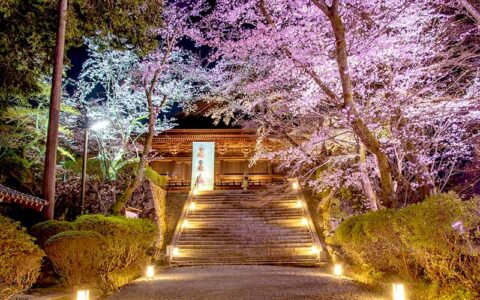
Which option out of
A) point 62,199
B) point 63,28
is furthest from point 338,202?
point 63,28

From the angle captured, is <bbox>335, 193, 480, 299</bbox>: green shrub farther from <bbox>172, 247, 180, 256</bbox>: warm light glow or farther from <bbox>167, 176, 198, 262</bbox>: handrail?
<bbox>172, 247, 180, 256</bbox>: warm light glow

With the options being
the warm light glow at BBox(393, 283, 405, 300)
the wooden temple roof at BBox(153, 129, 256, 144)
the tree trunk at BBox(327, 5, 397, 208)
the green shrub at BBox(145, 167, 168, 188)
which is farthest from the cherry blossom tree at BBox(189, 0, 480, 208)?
the wooden temple roof at BBox(153, 129, 256, 144)

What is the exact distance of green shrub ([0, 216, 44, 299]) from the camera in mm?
6598

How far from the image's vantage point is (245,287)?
10281 mm

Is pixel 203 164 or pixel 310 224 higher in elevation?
pixel 203 164

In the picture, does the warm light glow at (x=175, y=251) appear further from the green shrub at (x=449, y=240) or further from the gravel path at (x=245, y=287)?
the green shrub at (x=449, y=240)

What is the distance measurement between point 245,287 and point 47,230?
520 centimetres

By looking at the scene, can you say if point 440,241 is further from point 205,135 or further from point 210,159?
point 205,135

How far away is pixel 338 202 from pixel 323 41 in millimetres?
10025

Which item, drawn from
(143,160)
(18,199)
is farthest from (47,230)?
(143,160)

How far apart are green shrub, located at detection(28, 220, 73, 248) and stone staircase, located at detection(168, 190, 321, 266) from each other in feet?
23.9

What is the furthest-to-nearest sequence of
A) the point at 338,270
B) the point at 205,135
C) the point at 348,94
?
the point at 205,135 < the point at 338,270 < the point at 348,94

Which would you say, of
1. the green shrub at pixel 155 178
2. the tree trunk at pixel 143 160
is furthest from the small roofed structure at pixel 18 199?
the green shrub at pixel 155 178

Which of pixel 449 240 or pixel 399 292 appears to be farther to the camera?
pixel 399 292
